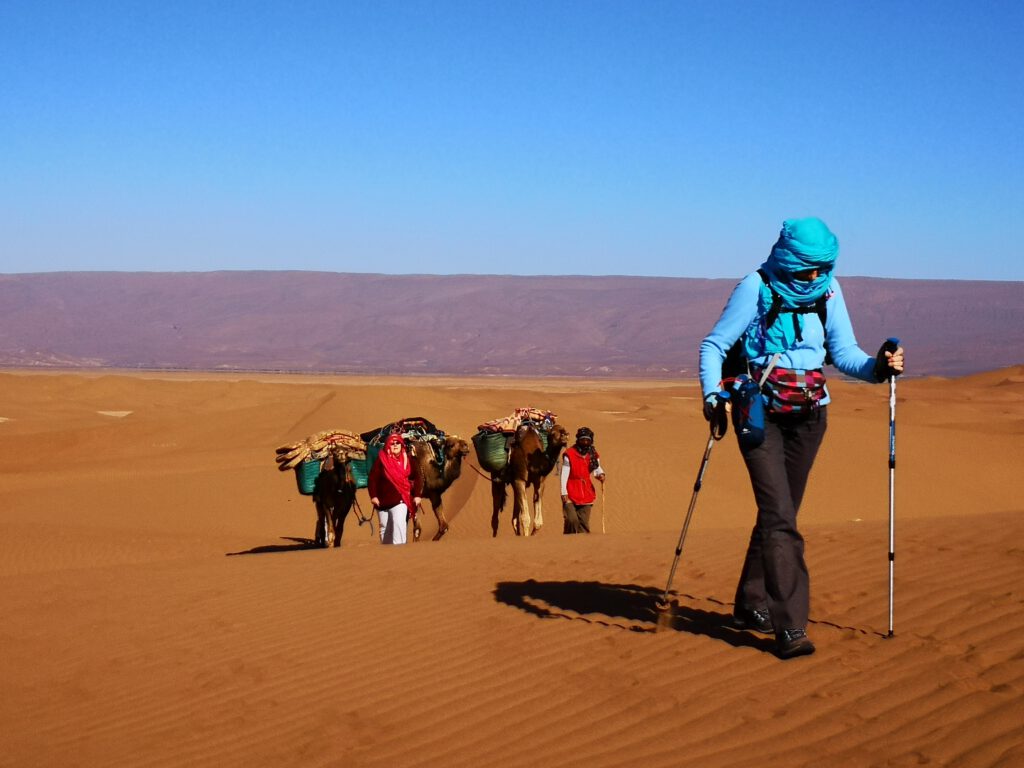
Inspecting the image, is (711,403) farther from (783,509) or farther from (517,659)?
(517,659)

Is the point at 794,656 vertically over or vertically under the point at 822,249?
under

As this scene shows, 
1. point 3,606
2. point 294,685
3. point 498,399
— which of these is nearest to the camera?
point 294,685

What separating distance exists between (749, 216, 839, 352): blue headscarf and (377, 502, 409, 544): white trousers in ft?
26.1

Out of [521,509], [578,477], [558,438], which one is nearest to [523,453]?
[558,438]

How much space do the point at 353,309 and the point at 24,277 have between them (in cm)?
5436

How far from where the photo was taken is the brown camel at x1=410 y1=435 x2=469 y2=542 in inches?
597

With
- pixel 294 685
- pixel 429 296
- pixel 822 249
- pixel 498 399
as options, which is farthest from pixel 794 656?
pixel 429 296

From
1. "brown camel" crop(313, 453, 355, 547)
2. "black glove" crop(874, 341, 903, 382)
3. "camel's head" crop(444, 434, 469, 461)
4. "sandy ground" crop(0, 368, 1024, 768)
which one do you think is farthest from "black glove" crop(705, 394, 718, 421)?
"brown camel" crop(313, 453, 355, 547)

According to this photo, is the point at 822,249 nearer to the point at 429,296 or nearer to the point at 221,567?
the point at 221,567

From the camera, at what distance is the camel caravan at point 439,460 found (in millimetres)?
15438

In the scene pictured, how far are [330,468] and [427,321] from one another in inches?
5949

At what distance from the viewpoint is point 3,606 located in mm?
10984

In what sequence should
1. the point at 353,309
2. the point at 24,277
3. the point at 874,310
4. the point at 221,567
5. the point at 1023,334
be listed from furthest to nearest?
the point at 24,277 → the point at 353,309 → the point at 874,310 → the point at 1023,334 → the point at 221,567

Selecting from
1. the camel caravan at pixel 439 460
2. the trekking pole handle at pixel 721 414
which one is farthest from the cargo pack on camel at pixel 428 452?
the trekking pole handle at pixel 721 414
